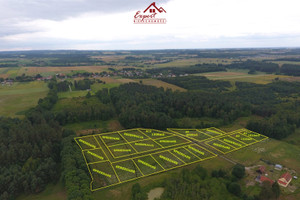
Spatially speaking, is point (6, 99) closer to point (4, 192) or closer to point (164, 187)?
point (4, 192)

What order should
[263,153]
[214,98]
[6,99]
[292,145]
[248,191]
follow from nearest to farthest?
[248,191] → [263,153] → [292,145] → [214,98] → [6,99]

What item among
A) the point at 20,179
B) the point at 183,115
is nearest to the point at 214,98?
the point at 183,115

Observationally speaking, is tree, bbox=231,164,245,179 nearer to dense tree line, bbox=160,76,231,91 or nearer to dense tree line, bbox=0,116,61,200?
dense tree line, bbox=0,116,61,200

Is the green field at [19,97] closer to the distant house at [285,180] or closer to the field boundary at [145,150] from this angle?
the field boundary at [145,150]

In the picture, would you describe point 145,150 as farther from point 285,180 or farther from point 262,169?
point 285,180

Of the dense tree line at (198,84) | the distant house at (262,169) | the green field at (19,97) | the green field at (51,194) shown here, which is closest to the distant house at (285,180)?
the distant house at (262,169)

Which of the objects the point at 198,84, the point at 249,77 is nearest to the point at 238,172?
the point at 198,84
